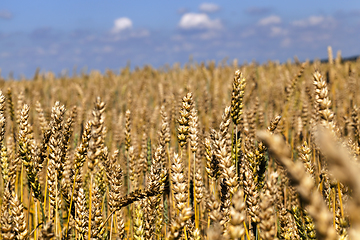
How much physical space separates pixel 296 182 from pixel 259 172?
0.93m

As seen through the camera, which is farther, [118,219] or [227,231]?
[118,219]

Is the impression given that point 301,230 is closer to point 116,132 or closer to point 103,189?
point 103,189

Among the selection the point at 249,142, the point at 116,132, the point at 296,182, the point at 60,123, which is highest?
the point at 116,132

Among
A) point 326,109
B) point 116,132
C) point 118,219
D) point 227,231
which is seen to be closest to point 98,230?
point 118,219

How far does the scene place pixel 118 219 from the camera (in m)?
1.81

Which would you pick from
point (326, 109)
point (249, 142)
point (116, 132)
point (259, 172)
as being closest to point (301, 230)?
point (259, 172)

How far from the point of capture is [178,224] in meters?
0.97

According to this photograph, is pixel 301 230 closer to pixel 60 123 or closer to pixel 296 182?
pixel 296 182

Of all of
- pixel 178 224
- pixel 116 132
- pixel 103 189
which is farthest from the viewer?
pixel 116 132

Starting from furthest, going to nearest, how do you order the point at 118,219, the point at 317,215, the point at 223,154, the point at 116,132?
the point at 116,132, the point at 118,219, the point at 223,154, the point at 317,215

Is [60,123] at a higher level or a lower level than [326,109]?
higher

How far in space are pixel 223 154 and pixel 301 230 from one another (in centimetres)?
59

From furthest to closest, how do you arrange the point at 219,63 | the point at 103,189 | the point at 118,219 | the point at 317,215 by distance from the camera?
the point at 219,63
the point at 103,189
the point at 118,219
the point at 317,215

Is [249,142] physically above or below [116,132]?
below
